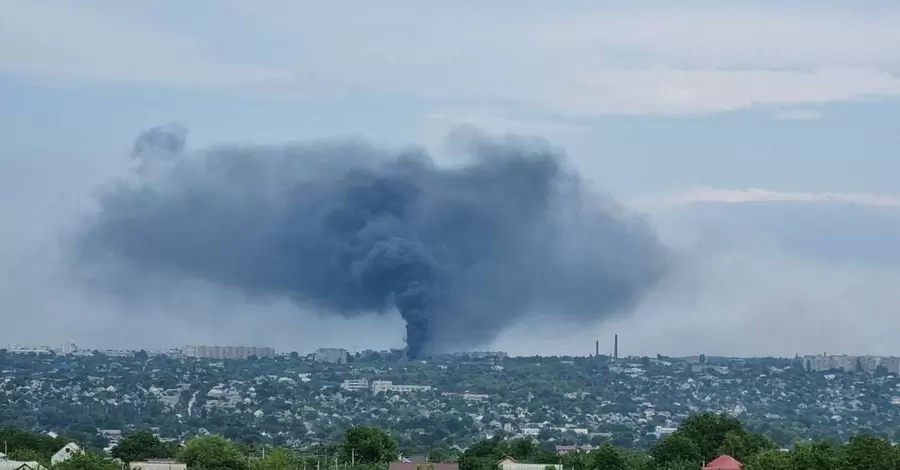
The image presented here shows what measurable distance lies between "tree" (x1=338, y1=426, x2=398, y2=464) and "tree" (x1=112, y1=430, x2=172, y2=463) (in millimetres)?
6281

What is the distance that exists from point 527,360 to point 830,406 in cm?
4240

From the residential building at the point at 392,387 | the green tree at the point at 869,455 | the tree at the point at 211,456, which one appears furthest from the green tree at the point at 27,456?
the residential building at the point at 392,387

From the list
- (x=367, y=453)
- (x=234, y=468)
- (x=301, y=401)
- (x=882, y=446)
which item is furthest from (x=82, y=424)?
(x=882, y=446)

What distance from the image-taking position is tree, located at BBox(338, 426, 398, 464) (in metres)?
54.9

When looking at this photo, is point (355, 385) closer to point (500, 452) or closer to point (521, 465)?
point (500, 452)

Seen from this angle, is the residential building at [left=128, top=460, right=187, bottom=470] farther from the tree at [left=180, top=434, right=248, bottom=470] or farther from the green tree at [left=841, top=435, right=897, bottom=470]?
the green tree at [left=841, top=435, right=897, bottom=470]

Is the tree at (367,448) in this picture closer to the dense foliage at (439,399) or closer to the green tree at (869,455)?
the green tree at (869,455)

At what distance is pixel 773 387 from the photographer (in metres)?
172

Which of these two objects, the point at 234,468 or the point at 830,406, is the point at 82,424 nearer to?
the point at 234,468

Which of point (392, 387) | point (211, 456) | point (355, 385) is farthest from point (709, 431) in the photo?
point (355, 385)

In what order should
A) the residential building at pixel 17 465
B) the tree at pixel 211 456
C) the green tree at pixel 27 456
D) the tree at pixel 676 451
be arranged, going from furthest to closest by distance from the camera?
the tree at pixel 676 451 → the green tree at pixel 27 456 → the tree at pixel 211 456 → the residential building at pixel 17 465

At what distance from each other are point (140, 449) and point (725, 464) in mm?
20359

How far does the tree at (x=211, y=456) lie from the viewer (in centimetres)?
4703

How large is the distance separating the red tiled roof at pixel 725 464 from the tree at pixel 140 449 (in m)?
18.4
